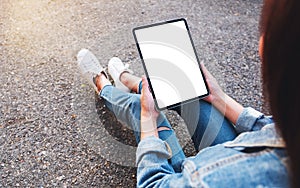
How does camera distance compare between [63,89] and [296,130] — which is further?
[63,89]

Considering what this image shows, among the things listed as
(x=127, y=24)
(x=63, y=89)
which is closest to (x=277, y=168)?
(x=63, y=89)

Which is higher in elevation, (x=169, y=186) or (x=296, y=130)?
(x=296, y=130)

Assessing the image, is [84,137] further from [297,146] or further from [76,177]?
[297,146]

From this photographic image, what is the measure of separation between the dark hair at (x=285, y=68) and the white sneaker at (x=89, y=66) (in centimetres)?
86

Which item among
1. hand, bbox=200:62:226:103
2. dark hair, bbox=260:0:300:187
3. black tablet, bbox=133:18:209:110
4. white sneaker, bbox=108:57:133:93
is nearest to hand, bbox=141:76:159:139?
black tablet, bbox=133:18:209:110

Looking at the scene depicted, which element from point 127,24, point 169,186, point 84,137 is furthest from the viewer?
point 127,24

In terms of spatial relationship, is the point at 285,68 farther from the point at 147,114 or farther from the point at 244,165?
the point at 147,114

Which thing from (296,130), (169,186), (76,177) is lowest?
(76,177)

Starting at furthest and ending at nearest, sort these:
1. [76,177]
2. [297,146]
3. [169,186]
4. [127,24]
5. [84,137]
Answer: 1. [127,24]
2. [84,137]
3. [76,177]
4. [169,186]
5. [297,146]

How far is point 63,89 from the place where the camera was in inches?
52.1

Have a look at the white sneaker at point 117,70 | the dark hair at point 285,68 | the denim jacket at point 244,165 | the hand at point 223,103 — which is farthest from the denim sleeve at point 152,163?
the white sneaker at point 117,70

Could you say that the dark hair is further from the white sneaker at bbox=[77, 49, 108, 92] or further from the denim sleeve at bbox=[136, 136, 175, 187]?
the white sneaker at bbox=[77, 49, 108, 92]

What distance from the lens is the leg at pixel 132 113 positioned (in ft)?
2.98

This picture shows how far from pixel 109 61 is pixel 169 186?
2.59ft
